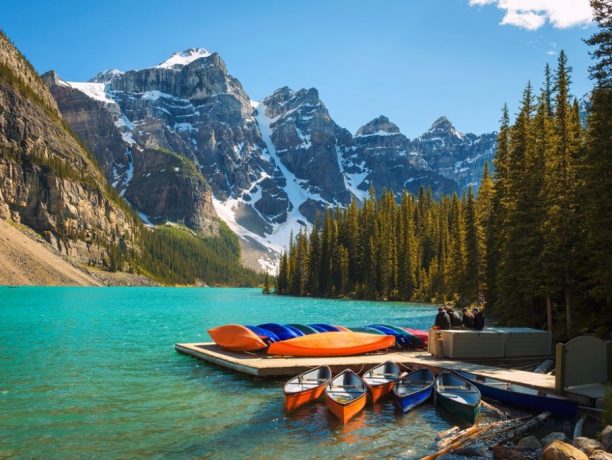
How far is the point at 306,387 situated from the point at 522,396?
7.86 metres

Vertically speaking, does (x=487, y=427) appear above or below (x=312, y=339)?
below

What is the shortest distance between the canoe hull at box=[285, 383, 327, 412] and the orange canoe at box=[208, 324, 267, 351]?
8.91 meters

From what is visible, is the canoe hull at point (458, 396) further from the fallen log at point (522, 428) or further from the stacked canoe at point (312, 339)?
the stacked canoe at point (312, 339)

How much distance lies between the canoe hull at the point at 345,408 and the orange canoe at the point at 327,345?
8.56 m

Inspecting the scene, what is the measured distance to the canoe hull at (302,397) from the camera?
739 inches

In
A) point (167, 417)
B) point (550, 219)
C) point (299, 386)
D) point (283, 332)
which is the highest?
point (550, 219)

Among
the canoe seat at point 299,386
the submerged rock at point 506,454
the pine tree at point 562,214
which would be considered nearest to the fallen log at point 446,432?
the submerged rock at point 506,454

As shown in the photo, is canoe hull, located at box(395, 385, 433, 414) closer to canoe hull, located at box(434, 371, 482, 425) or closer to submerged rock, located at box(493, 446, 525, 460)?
canoe hull, located at box(434, 371, 482, 425)

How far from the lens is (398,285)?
11512cm

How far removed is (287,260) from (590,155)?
140 m

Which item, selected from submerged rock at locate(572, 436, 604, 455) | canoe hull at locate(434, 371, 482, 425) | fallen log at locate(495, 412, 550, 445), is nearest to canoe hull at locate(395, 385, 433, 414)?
canoe hull at locate(434, 371, 482, 425)

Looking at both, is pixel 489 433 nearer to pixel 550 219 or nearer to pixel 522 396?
pixel 522 396

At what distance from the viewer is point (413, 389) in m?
20.3

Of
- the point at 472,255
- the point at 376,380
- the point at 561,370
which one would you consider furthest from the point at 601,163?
the point at 472,255
